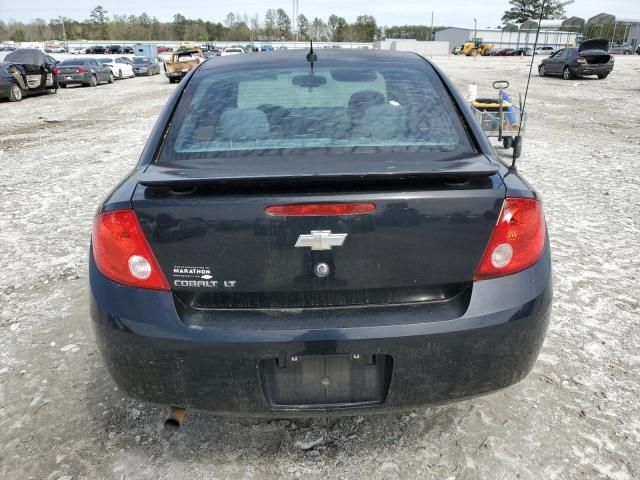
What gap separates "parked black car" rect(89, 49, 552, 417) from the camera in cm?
175

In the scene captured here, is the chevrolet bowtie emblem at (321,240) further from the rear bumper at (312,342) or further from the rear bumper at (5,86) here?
the rear bumper at (5,86)

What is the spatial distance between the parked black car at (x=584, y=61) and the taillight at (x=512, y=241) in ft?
84.6

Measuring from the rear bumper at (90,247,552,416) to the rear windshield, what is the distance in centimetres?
69

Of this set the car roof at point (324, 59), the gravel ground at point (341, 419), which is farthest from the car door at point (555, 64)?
the car roof at point (324, 59)

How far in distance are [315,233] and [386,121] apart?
0.92 m

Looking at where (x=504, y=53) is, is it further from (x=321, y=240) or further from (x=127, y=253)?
(x=127, y=253)

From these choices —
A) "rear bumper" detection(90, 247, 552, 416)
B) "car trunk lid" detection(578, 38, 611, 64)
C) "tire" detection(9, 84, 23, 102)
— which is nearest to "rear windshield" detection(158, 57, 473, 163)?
"rear bumper" detection(90, 247, 552, 416)

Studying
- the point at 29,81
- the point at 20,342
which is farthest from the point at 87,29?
the point at 20,342

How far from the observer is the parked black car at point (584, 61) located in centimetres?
2355

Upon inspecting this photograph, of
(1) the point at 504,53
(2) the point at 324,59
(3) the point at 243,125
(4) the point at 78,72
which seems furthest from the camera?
(1) the point at 504,53

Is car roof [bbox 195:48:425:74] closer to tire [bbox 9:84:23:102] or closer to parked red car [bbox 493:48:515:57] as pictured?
tire [bbox 9:84:23:102]

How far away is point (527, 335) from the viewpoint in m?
1.88

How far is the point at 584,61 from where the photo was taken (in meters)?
23.6

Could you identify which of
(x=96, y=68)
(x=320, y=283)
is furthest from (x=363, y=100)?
(x=96, y=68)
